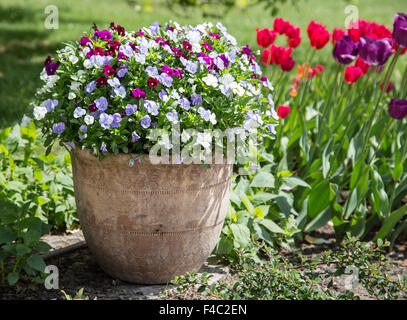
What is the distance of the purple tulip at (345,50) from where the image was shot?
2.71m

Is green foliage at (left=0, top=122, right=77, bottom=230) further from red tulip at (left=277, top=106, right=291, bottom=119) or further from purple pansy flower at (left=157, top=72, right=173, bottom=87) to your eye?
red tulip at (left=277, top=106, right=291, bottom=119)

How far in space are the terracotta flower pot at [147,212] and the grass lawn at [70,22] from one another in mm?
2139

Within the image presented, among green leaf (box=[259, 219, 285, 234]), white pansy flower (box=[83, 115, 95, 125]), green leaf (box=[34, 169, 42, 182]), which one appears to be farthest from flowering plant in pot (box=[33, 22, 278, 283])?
green leaf (box=[34, 169, 42, 182])

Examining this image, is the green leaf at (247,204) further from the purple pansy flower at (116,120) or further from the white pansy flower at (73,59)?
the white pansy flower at (73,59)

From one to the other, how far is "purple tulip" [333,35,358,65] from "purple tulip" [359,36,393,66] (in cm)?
10

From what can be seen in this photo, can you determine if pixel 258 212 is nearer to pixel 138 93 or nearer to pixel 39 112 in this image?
pixel 138 93

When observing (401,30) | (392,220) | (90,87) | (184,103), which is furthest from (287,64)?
(90,87)

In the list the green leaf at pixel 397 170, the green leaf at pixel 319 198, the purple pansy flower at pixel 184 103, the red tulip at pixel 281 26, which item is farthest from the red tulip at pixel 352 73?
the purple pansy flower at pixel 184 103

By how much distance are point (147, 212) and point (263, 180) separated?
0.85 meters

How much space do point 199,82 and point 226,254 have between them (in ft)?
2.99

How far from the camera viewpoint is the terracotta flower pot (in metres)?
2.09

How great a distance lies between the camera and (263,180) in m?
2.74

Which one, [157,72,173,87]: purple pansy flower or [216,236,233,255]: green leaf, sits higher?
[157,72,173,87]: purple pansy flower

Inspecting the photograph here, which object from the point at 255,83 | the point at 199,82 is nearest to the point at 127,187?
the point at 199,82
